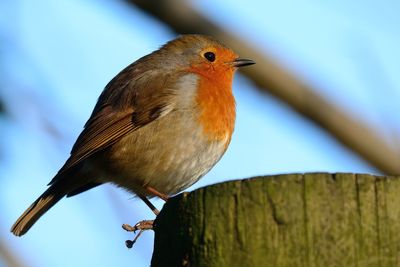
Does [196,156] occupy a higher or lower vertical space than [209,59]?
lower

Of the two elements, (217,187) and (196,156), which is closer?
(217,187)

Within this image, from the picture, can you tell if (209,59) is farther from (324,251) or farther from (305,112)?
(324,251)

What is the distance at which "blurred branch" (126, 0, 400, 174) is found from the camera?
4250mm

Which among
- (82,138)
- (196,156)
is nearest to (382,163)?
(196,156)

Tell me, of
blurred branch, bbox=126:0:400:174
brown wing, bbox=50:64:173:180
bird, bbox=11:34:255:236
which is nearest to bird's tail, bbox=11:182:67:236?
bird, bbox=11:34:255:236

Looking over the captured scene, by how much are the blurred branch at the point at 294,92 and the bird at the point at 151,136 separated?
0.50 meters

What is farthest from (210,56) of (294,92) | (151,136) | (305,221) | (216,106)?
(305,221)

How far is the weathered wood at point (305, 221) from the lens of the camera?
7.47 ft

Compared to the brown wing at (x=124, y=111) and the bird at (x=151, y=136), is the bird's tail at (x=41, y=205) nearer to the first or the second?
the bird at (x=151, y=136)

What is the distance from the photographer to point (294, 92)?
438 cm

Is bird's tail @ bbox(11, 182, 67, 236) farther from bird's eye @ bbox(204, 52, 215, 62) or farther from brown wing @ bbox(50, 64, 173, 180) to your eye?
bird's eye @ bbox(204, 52, 215, 62)

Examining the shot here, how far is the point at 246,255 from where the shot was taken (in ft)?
7.66

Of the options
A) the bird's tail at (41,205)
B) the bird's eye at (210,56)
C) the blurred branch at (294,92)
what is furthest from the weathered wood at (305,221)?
the bird's eye at (210,56)

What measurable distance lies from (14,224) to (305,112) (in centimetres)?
234
